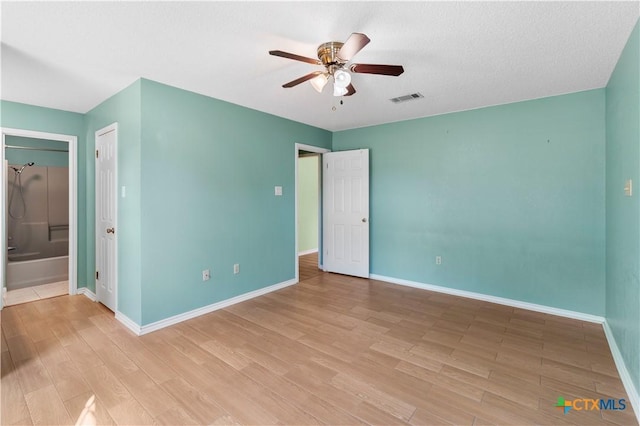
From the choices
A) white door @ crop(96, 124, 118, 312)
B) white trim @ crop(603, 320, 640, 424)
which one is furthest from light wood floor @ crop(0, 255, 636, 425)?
white door @ crop(96, 124, 118, 312)

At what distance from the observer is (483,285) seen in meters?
3.80

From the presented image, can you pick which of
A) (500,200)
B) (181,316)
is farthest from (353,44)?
(181,316)

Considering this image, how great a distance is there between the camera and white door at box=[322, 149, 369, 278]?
186 inches

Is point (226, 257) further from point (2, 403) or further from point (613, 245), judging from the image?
point (613, 245)

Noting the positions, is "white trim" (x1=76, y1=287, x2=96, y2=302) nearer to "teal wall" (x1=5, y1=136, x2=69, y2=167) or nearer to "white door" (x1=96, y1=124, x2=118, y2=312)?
"white door" (x1=96, y1=124, x2=118, y2=312)

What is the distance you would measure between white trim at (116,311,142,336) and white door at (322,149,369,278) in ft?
9.89

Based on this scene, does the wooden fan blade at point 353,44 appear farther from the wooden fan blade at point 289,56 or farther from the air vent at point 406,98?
the air vent at point 406,98

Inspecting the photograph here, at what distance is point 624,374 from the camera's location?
6.86 ft

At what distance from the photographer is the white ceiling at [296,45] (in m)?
1.78

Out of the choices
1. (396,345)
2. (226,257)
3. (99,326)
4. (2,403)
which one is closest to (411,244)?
(396,345)

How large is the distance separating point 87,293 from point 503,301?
5.35 meters

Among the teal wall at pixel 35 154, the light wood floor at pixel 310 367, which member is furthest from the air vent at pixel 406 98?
the teal wall at pixel 35 154

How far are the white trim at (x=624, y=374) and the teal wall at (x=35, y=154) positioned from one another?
6.79 meters

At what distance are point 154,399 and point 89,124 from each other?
356cm
